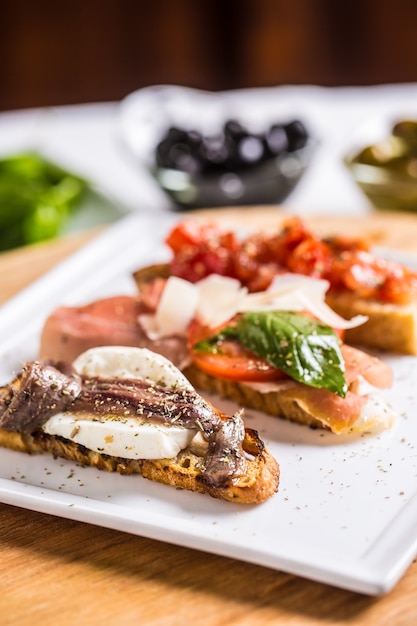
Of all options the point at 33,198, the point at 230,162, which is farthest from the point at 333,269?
the point at 33,198

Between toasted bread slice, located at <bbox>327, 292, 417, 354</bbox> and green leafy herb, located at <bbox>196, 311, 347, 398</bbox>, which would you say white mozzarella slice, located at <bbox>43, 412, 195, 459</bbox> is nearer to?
green leafy herb, located at <bbox>196, 311, 347, 398</bbox>

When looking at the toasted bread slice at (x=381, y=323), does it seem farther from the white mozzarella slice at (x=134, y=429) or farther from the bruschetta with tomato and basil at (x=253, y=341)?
the white mozzarella slice at (x=134, y=429)

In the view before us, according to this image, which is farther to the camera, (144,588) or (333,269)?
(333,269)

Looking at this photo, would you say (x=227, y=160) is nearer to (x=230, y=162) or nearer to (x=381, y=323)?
(x=230, y=162)

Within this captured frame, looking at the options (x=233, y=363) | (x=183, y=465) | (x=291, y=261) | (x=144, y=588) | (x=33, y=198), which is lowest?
(x=33, y=198)

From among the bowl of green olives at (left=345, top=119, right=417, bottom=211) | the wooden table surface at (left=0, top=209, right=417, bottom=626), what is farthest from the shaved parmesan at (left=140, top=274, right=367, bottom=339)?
the bowl of green olives at (left=345, top=119, right=417, bottom=211)

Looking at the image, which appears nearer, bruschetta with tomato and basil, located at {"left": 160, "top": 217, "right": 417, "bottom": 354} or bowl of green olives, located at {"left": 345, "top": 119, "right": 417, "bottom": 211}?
bruschetta with tomato and basil, located at {"left": 160, "top": 217, "right": 417, "bottom": 354}

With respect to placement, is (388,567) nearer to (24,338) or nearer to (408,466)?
(408,466)
